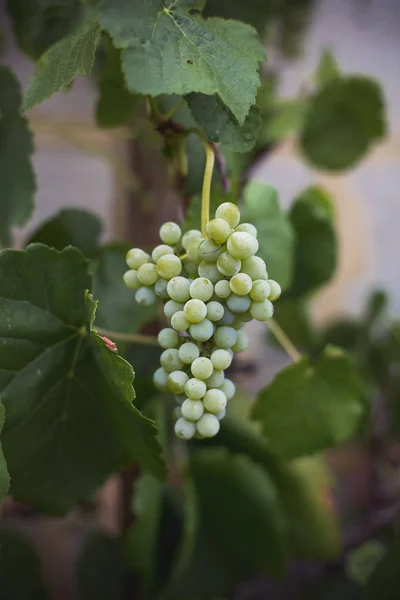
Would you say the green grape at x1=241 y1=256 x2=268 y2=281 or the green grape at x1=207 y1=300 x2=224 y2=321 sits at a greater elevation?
the green grape at x1=241 y1=256 x2=268 y2=281

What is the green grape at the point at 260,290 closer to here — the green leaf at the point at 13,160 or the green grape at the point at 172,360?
the green grape at the point at 172,360

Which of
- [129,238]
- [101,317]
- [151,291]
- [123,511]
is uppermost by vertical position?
[151,291]

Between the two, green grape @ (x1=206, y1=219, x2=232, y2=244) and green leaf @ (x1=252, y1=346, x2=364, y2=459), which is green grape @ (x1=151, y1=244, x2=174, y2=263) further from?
green leaf @ (x1=252, y1=346, x2=364, y2=459)

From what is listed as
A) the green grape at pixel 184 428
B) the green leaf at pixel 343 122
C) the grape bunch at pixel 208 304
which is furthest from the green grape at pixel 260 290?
the green leaf at pixel 343 122

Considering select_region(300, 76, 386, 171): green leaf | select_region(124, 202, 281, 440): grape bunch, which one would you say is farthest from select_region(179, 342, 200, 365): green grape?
select_region(300, 76, 386, 171): green leaf

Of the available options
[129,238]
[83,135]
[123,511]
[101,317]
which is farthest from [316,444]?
[83,135]

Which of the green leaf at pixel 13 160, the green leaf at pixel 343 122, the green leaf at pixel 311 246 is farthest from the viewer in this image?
the green leaf at pixel 343 122

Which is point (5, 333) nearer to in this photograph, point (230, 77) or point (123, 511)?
point (230, 77)
